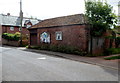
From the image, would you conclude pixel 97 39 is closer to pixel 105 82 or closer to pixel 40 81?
pixel 105 82

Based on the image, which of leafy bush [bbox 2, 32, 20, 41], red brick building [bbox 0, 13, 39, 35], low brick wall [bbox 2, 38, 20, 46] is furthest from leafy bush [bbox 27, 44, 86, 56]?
red brick building [bbox 0, 13, 39, 35]

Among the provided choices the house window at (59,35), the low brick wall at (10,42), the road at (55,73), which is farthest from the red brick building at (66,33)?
the road at (55,73)

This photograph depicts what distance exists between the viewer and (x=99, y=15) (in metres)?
13.9

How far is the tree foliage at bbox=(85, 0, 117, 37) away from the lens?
13.8m

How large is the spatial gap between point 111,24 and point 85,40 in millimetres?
3381

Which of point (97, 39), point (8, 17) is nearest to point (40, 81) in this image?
point (97, 39)

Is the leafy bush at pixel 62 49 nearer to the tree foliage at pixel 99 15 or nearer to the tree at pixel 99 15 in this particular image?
the tree at pixel 99 15

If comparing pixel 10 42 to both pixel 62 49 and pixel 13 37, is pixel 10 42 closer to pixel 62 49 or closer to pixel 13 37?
pixel 13 37

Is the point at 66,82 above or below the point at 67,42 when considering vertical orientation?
below

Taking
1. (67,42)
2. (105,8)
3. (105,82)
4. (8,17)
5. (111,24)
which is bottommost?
(105,82)

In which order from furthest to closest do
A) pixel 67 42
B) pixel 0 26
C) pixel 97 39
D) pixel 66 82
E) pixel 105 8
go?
pixel 0 26 → pixel 67 42 → pixel 97 39 → pixel 105 8 → pixel 66 82

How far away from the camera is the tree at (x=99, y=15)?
1382 cm

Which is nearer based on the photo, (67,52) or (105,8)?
(105,8)

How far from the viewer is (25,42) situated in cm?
2652
